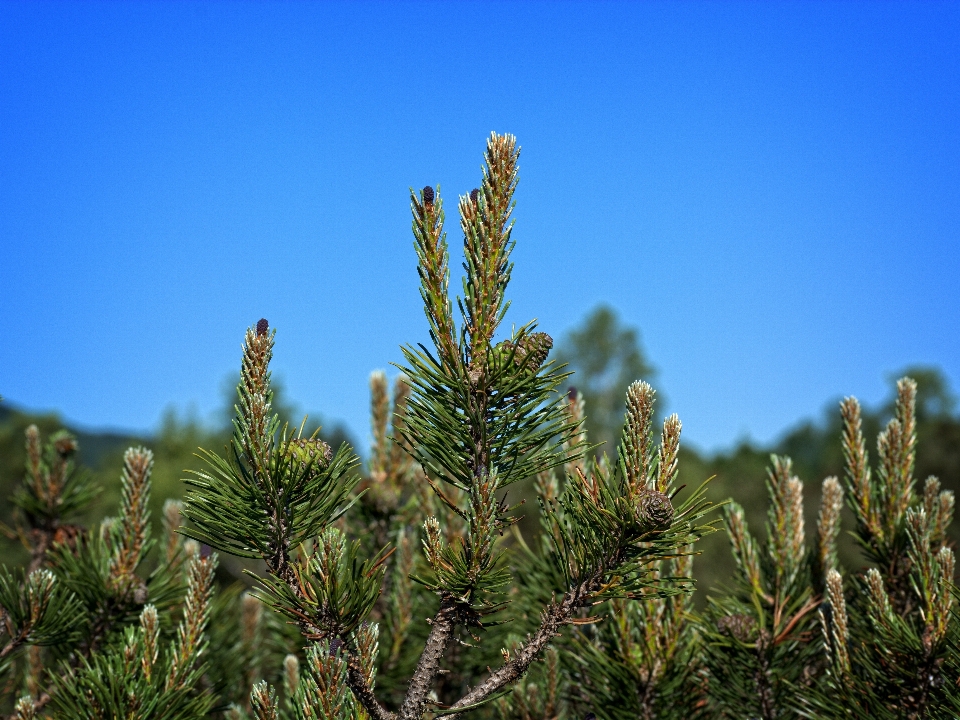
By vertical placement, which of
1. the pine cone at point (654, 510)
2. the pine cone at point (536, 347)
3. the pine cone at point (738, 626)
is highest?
the pine cone at point (536, 347)

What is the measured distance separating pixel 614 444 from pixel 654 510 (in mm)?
4578

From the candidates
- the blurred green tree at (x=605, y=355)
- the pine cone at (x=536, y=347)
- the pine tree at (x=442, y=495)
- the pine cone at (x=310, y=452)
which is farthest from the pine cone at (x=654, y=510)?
the blurred green tree at (x=605, y=355)

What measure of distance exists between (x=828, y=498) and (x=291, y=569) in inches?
102

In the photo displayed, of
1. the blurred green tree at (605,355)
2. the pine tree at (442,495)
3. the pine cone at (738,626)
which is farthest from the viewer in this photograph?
the blurred green tree at (605,355)

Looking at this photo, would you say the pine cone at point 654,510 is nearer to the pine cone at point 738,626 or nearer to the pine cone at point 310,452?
the pine cone at point 310,452

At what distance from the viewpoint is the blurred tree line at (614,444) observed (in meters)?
18.3

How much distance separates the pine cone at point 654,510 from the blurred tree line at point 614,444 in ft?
10.6

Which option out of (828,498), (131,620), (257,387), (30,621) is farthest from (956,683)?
(30,621)

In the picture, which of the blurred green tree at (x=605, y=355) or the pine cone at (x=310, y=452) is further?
the blurred green tree at (x=605, y=355)

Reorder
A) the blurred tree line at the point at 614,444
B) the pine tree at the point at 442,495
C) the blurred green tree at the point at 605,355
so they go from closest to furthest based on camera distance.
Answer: the pine tree at the point at 442,495 < the blurred tree line at the point at 614,444 < the blurred green tree at the point at 605,355

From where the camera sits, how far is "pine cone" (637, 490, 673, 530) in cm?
216

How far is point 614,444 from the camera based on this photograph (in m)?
6.70

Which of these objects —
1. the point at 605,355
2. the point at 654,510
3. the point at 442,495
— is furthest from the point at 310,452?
the point at 605,355

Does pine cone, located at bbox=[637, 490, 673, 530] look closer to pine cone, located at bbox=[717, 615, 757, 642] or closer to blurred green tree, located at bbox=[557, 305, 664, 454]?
pine cone, located at bbox=[717, 615, 757, 642]
